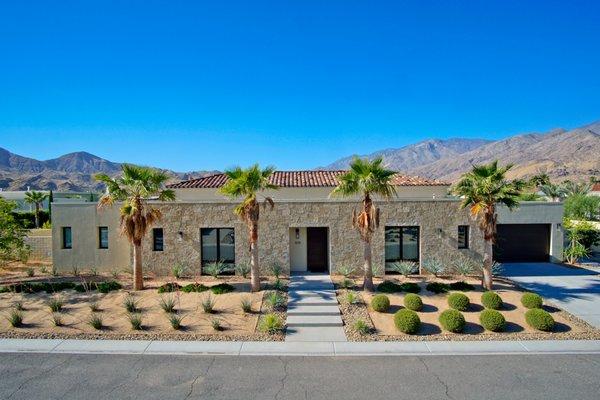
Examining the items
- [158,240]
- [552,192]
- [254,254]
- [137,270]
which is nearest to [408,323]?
[254,254]

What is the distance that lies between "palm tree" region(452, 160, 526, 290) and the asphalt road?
19.9 ft

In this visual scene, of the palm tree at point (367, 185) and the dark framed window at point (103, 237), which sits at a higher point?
the palm tree at point (367, 185)

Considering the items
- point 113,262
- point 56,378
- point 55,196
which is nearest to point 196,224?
point 113,262

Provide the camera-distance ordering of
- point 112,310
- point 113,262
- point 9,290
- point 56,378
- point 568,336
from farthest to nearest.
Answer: point 113,262
point 9,290
point 112,310
point 568,336
point 56,378

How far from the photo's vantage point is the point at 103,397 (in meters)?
9.26

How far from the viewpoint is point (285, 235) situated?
19625mm

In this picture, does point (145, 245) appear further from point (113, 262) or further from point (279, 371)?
point (279, 371)

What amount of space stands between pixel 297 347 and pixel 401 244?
32.1 ft

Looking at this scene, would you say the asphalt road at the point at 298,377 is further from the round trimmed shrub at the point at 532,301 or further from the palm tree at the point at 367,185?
the palm tree at the point at 367,185

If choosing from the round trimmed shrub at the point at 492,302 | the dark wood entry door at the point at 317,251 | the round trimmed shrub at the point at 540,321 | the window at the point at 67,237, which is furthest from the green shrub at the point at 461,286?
the window at the point at 67,237

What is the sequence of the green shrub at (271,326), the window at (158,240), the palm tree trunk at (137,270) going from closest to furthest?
the green shrub at (271,326) → the palm tree trunk at (137,270) → the window at (158,240)

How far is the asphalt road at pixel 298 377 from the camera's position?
9.45 metres

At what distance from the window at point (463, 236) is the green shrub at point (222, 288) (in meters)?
11.8

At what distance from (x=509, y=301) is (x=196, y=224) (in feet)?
47.9
